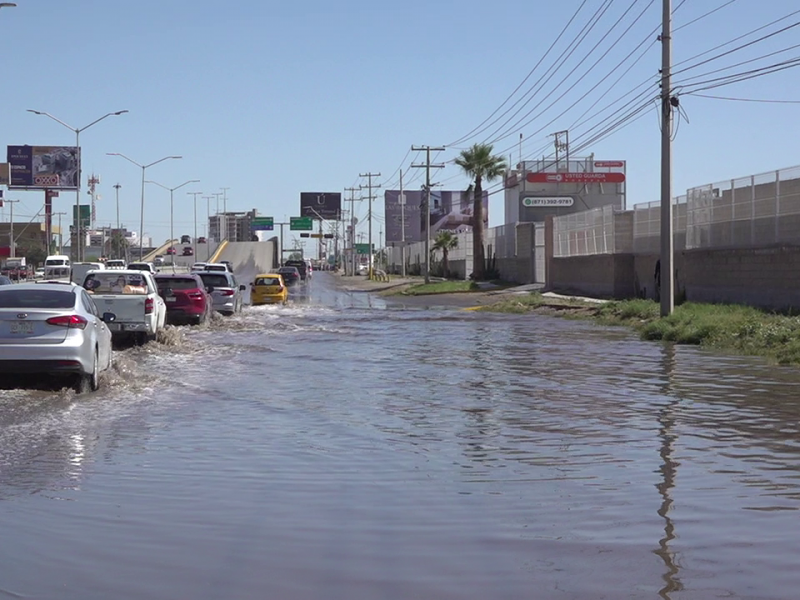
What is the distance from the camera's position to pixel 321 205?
157m

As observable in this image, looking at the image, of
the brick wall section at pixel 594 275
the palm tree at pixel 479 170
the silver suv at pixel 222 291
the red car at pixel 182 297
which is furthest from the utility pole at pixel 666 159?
the palm tree at pixel 479 170

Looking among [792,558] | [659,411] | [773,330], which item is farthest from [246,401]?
[773,330]

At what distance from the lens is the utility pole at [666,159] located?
30062 mm

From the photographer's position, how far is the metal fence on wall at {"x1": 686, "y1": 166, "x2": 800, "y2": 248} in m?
30.9

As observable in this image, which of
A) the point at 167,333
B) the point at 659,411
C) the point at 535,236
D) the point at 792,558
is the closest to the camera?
the point at 792,558

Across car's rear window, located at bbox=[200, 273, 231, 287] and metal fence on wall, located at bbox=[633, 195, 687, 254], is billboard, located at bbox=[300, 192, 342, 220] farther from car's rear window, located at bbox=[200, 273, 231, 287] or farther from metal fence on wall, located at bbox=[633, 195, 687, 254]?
car's rear window, located at bbox=[200, 273, 231, 287]

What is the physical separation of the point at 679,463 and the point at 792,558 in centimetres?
357

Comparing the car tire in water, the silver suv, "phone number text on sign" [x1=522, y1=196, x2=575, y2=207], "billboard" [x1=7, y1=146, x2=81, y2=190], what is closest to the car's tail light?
the car tire in water

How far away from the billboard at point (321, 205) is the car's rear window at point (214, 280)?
381ft

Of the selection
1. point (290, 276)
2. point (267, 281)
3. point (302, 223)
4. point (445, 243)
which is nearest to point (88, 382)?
point (267, 281)

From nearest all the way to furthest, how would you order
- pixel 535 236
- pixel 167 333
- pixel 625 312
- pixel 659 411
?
pixel 659 411 < pixel 167 333 < pixel 625 312 < pixel 535 236

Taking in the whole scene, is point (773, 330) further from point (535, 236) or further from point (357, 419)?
point (535, 236)

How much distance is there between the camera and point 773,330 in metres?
24.0

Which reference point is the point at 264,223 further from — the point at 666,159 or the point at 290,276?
the point at 666,159
